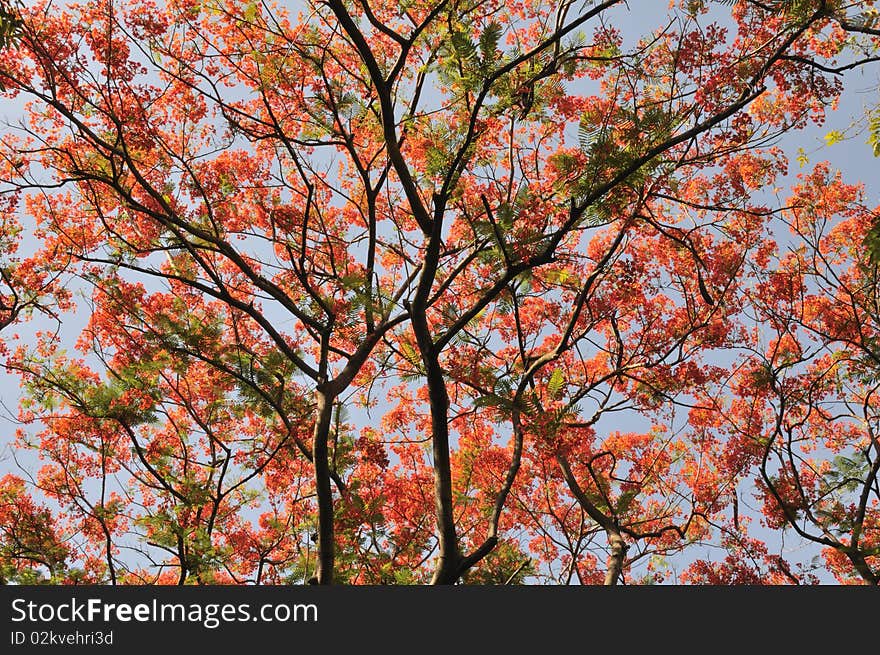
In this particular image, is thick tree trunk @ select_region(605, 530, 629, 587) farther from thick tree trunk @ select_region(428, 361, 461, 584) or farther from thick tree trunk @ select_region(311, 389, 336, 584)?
thick tree trunk @ select_region(311, 389, 336, 584)

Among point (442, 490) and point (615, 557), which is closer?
point (442, 490)

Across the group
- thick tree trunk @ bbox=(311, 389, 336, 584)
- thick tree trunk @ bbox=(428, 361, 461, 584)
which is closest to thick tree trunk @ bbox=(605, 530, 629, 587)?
thick tree trunk @ bbox=(428, 361, 461, 584)

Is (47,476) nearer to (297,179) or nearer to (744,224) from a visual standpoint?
(297,179)

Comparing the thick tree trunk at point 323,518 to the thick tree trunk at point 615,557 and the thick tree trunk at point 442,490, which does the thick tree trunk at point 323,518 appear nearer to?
the thick tree trunk at point 442,490

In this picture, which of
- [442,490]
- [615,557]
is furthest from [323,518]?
[615,557]

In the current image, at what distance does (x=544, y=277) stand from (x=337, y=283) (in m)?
2.39

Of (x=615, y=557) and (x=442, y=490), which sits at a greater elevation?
(x=442, y=490)

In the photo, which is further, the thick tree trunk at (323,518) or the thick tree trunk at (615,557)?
→ the thick tree trunk at (615,557)

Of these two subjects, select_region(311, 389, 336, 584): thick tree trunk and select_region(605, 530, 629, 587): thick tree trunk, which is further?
select_region(605, 530, 629, 587): thick tree trunk

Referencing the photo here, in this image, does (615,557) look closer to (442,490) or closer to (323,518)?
(442,490)

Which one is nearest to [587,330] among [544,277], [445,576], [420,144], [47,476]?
[544,277]

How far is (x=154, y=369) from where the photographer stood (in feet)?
28.7

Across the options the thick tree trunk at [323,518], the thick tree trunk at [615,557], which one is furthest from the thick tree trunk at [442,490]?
the thick tree trunk at [615,557]

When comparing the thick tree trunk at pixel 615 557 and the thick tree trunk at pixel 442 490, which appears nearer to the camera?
the thick tree trunk at pixel 442 490
